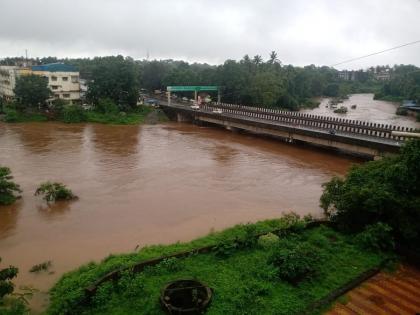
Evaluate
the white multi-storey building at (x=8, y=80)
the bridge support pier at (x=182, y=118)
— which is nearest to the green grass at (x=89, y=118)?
the bridge support pier at (x=182, y=118)

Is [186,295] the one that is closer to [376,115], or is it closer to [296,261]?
[296,261]

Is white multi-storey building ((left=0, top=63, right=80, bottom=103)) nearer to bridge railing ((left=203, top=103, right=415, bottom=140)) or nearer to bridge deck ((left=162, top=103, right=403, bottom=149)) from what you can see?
bridge deck ((left=162, top=103, right=403, bottom=149))

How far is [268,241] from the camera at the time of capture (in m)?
12.0

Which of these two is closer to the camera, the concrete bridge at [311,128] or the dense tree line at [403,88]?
the concrete bridge at [311,128]

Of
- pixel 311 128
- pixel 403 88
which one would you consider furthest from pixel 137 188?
pixel 403 88

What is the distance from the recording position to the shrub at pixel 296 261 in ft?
32.8

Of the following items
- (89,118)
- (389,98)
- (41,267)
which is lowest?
(41,267)

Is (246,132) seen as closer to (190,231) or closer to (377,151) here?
(377,151)

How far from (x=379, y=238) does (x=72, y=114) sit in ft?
127

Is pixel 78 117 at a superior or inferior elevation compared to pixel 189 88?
inferior

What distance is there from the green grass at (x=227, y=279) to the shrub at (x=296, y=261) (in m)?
0.17

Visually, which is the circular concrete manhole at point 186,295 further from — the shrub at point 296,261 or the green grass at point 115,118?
the green grass at point 115,118

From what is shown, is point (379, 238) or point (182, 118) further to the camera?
point (182, 118)

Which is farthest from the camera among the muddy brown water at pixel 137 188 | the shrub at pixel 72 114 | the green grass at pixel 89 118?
the shrub at pixel 72 114
